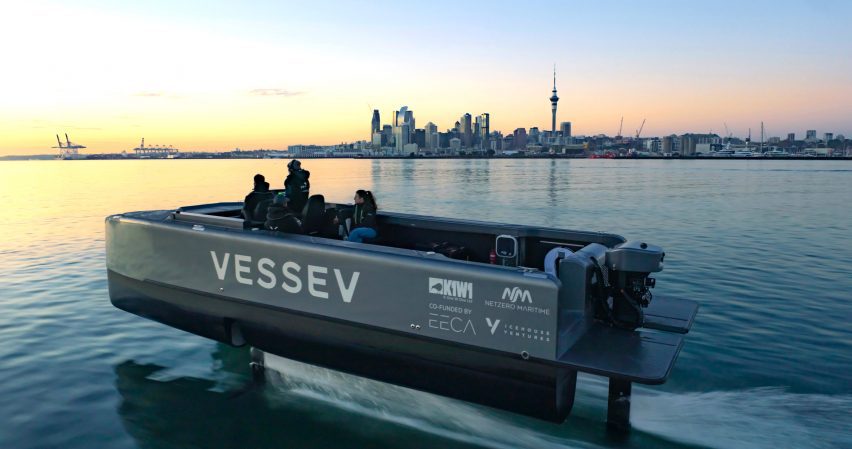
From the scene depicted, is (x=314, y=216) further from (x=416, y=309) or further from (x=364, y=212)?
(x=416, y=309)

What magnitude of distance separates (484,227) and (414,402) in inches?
84.2

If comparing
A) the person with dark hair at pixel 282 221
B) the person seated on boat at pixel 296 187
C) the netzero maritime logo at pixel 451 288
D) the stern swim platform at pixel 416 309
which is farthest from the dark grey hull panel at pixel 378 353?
the person seated on boat at pixel 296 187

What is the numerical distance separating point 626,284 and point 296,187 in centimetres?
377

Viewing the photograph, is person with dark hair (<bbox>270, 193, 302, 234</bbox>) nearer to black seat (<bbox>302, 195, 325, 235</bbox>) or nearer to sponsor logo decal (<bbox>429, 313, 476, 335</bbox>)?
black seat (<bbox>302, 195, 325, 235</bbox>)

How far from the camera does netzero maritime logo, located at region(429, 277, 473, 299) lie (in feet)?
15.3

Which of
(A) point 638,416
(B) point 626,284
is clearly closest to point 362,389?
(A) point 638,416

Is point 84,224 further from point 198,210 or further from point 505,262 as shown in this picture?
point 505,262

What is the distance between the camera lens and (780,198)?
33625 millimetres

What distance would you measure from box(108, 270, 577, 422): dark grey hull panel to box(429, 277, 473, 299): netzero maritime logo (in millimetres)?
426

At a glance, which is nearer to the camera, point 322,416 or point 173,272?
point 322,416

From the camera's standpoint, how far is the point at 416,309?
490 centimetres

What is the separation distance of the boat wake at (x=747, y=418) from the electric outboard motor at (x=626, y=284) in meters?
1.21

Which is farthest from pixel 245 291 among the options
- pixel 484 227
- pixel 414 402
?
pixel 484 227

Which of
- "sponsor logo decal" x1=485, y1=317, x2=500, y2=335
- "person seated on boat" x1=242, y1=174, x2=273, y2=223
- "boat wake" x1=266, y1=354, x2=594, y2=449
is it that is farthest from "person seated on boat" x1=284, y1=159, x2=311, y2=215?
"sponsor logo decal" x1=485, y1=317, x2=500, y2=335
